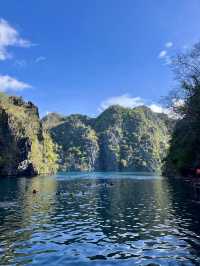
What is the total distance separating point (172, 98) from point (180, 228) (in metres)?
54.0

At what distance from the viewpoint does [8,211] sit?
158ft

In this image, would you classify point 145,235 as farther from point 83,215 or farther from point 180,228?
point 83,215

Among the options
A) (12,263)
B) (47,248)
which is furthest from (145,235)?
(12,263)

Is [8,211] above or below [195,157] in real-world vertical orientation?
below

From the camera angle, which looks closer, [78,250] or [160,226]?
[78,250]

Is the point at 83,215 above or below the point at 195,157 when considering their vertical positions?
below

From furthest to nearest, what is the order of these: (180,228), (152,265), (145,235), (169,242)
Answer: (180,228) < (145,235) < (169,242) < (152,265)

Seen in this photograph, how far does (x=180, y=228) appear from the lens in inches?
1357

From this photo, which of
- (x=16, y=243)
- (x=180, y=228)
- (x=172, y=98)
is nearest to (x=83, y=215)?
(x=180, y=228)

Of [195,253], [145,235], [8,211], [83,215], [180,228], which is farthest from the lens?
[8,211]

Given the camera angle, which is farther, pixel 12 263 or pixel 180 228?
pixel 180 228

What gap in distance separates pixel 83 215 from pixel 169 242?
18.6 metres

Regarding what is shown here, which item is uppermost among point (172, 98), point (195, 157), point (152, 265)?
point (172, 98)

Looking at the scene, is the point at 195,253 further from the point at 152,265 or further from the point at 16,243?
the point at 16,243
